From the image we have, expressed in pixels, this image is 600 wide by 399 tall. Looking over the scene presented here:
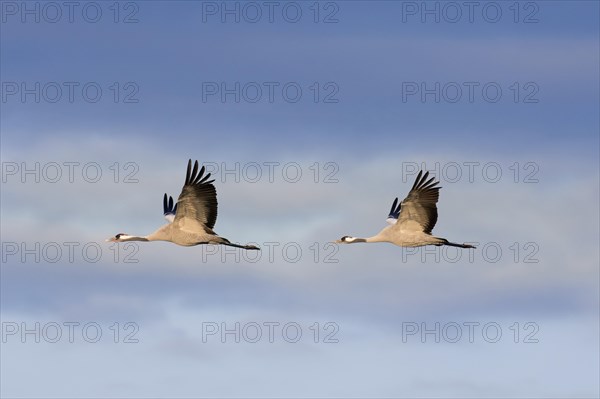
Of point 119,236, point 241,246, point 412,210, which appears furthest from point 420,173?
point 119,236

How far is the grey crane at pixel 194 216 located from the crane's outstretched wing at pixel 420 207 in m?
8.83

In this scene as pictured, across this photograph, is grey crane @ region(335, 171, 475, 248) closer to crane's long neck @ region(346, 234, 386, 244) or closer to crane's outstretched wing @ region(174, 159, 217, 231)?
crane's long neck @ region(346, 234, 386, 244)

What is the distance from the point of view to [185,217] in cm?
9525

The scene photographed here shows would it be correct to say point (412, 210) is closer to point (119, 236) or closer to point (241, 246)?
point (241, 246)

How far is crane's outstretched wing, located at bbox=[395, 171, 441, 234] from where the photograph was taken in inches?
3780

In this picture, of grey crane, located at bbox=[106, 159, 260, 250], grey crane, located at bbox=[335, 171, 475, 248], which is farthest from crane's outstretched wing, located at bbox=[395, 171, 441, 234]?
grey crane, located at bbox=[106, 159, 260, 250]

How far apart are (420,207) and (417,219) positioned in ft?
2.47

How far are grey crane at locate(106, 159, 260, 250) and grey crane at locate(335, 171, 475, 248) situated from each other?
327 inches

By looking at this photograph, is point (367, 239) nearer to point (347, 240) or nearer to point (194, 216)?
point (347, 240)

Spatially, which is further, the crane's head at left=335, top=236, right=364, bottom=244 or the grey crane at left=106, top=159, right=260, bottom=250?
the crane's head at left=335, top=236, right=364, bottom=244

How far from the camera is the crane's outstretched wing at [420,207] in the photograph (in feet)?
315

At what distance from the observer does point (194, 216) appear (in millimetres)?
95125

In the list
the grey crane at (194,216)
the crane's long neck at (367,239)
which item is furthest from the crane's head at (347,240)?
the grey crane at (194,216)

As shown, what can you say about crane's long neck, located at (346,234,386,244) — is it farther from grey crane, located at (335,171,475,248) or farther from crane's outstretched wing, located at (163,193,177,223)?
crane's outstretched wing, located at (163,193,177,223)
